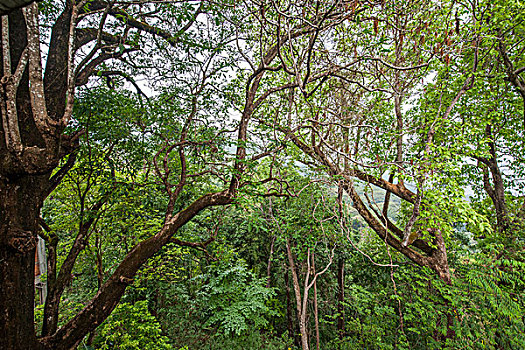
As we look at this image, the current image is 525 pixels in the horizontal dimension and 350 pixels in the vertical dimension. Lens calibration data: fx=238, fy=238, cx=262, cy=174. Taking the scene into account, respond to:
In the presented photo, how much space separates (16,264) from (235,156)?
98.2 inches

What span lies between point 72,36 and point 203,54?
67.0 inches

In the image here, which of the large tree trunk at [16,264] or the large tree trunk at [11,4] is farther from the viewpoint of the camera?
the large tree trunk at [16,264]

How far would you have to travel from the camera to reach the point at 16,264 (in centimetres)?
193

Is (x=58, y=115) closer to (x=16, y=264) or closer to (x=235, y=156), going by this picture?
Answer: (x=16, y=264)

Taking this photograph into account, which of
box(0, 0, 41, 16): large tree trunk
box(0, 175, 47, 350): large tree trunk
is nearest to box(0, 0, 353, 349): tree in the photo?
box(0, 175, 47, 350): large tree trunk

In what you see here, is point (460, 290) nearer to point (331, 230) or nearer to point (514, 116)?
point (331, 230)

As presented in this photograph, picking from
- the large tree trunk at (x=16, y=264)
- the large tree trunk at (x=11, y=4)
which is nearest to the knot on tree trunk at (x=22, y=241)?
the large tree trunk at (x=16, y=264)

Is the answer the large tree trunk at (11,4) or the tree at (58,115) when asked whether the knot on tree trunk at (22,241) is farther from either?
the large tree trunk at (11,4)

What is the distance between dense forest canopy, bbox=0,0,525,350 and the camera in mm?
2102

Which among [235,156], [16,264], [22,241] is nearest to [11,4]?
[22,241]

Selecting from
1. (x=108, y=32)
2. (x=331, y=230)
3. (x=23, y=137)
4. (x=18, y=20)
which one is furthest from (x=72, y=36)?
(x=331, y=230)

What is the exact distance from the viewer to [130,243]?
14.8 feet

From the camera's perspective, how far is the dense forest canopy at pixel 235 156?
6.89 ft

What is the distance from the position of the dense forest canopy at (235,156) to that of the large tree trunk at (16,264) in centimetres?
1
